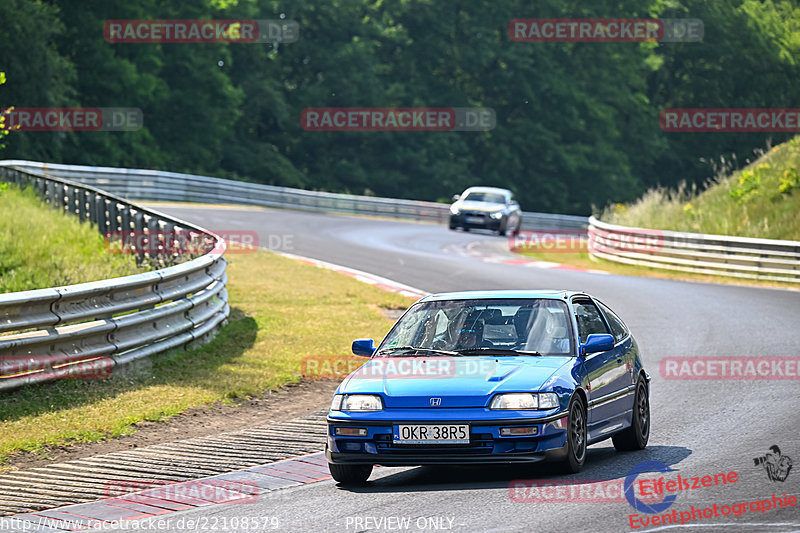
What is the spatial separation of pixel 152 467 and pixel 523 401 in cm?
296

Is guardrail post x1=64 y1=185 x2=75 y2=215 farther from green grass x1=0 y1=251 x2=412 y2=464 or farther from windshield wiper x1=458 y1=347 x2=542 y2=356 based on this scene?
windshield wiper x1=458 y1=347 x2=542 y2=356

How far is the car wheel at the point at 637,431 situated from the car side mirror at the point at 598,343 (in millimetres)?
839

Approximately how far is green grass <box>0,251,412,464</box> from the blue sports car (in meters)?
2.73

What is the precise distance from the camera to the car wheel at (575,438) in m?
8.59

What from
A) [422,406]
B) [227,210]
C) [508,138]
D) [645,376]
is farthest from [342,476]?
[508,138]

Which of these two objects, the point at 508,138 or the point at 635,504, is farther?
the point at 508,138

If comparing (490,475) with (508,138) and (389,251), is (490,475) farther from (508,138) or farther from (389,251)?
(508,138)

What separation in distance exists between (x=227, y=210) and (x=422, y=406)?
1239 inches

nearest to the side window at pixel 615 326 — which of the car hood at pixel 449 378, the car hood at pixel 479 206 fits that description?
the car hood at pixel 449 378

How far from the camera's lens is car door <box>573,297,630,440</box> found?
934 centimetres

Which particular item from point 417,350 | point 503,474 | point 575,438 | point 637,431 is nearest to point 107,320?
point 417,350

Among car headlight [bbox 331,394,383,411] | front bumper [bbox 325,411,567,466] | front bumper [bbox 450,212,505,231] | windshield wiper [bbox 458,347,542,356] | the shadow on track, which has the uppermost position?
windshield wiper [bbox 458,347,542,356]

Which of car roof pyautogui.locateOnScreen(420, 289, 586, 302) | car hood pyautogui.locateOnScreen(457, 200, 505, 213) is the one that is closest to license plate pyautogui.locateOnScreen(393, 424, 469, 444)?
car roof pyautogui.locateOnScreen(420, 289, 586, 302)

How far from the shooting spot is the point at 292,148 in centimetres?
6944
